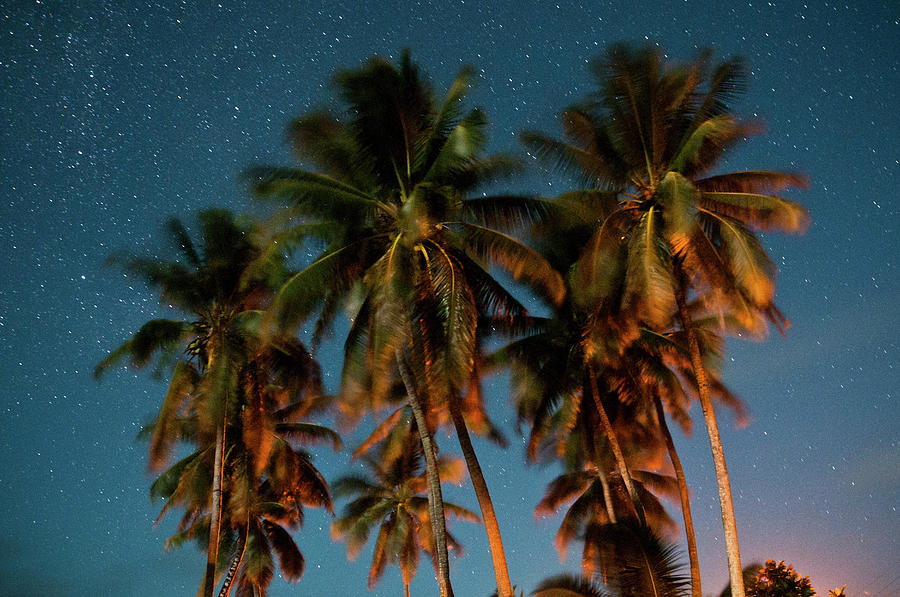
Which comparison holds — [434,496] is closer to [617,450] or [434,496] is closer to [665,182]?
[617,450]

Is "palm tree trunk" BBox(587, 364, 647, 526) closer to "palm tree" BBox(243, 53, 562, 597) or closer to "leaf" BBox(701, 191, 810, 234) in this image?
"palm tree" BBox(243, 53, 562, 597)

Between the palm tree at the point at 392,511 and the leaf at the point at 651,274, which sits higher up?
the palm tree at the point at 392,511

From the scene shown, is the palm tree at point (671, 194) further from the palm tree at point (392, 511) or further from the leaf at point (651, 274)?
the palm tree at point (392, 511)

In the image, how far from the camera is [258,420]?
22.0 metres

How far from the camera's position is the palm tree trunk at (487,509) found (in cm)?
1611

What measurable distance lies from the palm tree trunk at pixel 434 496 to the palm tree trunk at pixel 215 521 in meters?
6.51

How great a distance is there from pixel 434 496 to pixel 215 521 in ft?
24.2

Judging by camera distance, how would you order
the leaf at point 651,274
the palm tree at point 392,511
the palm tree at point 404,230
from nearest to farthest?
the leaf at point 651,274, the palm tree at point 404,230, the palm tree at point 392,511

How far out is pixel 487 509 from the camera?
1673 centimetres

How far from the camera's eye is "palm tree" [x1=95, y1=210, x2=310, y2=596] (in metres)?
21.0

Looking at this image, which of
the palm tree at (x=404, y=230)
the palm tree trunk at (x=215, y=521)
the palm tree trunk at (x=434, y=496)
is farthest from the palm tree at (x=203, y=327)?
the palm tree trunk at (x=434, y=496)

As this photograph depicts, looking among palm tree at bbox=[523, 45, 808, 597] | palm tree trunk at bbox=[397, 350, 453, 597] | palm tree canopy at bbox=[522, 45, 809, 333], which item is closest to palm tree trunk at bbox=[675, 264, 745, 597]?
palm tree at bbox=[523, 45, 808, 597]

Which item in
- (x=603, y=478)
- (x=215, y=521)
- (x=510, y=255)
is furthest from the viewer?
(x=603, y=478)

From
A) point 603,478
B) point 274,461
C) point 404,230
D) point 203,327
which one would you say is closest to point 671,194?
point 404,230
